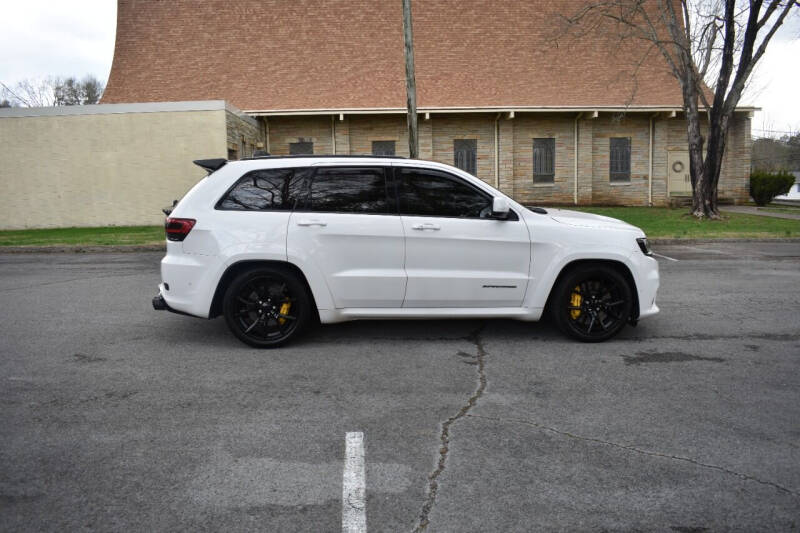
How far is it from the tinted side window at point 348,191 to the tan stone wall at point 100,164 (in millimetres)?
14888

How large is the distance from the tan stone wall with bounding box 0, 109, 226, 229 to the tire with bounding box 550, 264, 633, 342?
15926 mm

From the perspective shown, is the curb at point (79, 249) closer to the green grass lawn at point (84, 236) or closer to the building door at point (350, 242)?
the green grass lawn at point (84, 236)

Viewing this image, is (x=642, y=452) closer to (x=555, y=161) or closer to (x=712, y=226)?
(x=712, y=226)

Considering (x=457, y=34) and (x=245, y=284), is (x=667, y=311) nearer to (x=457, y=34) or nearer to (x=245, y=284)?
(x=245, y=284)

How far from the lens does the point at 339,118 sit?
2700 centimetres

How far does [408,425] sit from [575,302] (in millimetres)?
2765

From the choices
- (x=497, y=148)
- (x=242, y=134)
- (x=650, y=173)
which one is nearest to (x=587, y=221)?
(x=242, y=134)

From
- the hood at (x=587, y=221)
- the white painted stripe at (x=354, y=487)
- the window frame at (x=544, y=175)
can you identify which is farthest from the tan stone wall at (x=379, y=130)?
the white painted stripe at (x=354, y=487)

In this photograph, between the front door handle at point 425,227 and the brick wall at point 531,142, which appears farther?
the brick wall at point 531,142

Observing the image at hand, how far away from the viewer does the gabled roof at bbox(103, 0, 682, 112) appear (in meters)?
27.3

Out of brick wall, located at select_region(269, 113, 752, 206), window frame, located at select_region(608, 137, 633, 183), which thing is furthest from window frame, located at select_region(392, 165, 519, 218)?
window frame, located at select_region(608, 137, 633, 183)

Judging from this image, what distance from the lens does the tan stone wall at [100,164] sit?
20422 millimetres

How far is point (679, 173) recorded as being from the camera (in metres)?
28.7

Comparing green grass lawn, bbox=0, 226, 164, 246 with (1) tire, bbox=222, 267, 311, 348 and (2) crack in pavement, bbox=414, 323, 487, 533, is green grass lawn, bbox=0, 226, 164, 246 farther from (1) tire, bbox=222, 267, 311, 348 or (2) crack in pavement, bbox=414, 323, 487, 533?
(2) crack in pavement, bbox=414, 323, 487, 533
